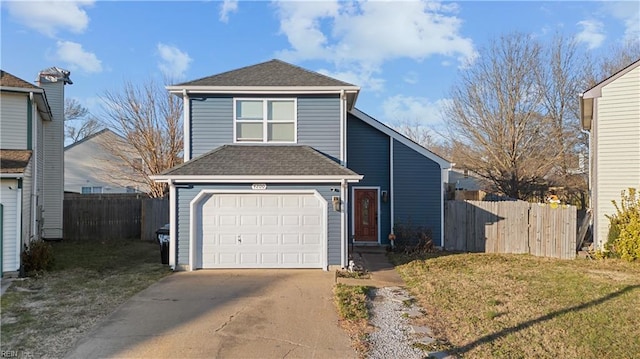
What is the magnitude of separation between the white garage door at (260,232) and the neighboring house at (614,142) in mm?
9226

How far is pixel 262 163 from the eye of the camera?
1150 cm

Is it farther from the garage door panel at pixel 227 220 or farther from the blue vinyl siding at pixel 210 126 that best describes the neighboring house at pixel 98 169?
the garage door panel at pixel 227 220

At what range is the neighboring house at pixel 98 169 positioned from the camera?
26672 millimetres

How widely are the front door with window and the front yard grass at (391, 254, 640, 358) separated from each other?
3188 millimetres

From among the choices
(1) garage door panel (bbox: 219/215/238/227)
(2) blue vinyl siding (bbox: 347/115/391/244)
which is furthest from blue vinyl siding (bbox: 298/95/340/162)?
(1) garage door panel (bbox: 219/215/238/227)

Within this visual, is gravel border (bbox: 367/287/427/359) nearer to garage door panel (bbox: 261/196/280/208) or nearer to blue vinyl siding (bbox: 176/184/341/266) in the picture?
blue vinyl siding (bbox: 176/184/341/266)

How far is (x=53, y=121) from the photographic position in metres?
17.1

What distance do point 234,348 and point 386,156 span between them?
10481mm

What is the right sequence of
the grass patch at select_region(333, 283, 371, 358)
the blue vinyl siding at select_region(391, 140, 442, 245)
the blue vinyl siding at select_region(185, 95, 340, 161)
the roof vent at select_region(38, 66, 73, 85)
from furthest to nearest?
1. the roof vent at select_region(38, 66, 73, 85)
2. the blue vinyl siding at select_region(391, 140, 442, 245)
3. the blue vinyl siding at select_region(185, 95, 340, 161)
4. the grass patch at select_region(333, 283, 371, 358)

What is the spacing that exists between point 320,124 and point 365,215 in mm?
4496

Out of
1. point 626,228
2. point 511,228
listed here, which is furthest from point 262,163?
point 626,228

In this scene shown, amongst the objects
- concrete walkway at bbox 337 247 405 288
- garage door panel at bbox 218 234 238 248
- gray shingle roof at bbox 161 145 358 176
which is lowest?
concrete walkway at bbox 337 247 405 288

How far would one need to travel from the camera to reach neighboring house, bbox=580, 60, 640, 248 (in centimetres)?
1330

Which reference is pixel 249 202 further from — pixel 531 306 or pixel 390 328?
pixel 531 306
